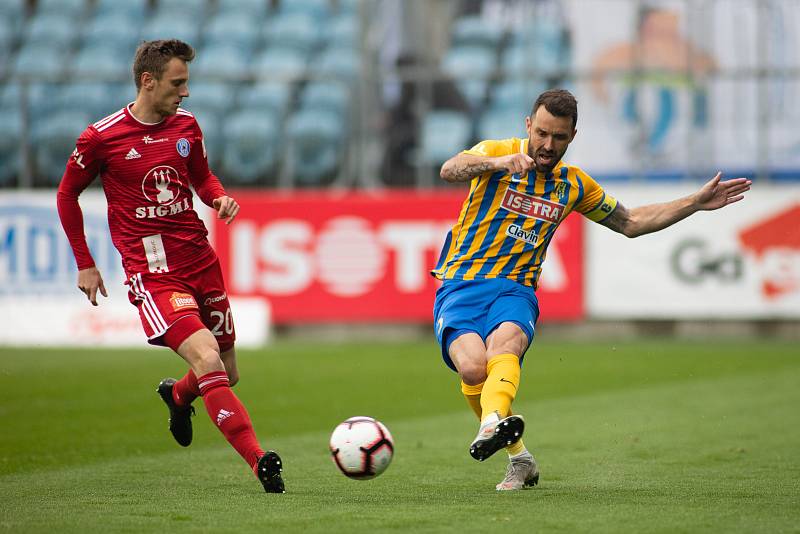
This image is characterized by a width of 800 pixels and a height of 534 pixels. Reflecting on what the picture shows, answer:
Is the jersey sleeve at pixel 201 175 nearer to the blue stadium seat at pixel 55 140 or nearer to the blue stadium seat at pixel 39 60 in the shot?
the blue stadium seat at pixel 55 140

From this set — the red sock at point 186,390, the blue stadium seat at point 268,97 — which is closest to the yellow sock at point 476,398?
the red sock at point 186,390

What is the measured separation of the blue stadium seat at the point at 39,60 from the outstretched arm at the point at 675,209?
54.0 feet

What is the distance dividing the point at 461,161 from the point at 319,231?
11.8 metres

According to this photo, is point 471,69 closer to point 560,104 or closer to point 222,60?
point 222,60

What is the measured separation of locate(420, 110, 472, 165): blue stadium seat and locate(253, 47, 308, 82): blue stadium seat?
301 cm

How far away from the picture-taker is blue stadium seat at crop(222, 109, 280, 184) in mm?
19688

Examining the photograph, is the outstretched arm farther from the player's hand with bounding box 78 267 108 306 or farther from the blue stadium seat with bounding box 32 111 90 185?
the blue stadium seat with bounding box 32 111 90 185

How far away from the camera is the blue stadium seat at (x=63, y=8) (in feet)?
76.1

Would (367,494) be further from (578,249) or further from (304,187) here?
(304,187)

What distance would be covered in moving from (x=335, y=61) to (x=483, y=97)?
3.37 meters

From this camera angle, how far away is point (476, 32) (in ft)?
67.5

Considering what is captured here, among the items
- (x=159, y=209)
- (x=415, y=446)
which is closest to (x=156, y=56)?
(x=159, y=209)

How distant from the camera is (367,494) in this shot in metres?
6.86

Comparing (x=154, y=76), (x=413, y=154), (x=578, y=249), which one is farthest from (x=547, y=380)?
(x=154, y=76)
